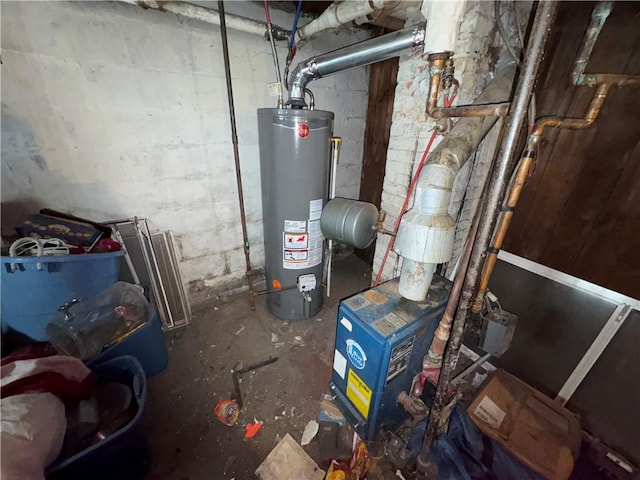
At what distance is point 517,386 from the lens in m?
1.31

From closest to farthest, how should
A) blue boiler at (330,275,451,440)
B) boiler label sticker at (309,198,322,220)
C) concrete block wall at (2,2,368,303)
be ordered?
blue boiler at (330,275,451,440) → concrete block wall at (2,2,368,303) → boiler label sticker at (309,198,322,220)

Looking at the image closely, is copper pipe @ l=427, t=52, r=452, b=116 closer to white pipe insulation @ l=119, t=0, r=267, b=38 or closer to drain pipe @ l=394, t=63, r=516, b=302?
drain pipe @ l=394, t=63, r=516, b=302

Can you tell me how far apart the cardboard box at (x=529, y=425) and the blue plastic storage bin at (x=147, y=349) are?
1.65 meters

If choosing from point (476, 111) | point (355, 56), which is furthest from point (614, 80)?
point (355, 56)

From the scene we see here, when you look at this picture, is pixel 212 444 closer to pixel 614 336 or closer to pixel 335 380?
pixel 335 380

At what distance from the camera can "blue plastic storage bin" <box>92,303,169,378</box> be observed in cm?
128

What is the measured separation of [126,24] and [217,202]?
1035mm

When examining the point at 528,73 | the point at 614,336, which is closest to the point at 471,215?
the point at 614,336

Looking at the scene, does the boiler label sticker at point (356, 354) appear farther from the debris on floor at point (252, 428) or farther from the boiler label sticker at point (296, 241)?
the boiler label sticker at point (296, 241)

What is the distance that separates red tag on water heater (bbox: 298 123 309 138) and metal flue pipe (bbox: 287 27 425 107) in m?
0.21

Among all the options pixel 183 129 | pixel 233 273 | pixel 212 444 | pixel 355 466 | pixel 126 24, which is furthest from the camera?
pixel 233 273

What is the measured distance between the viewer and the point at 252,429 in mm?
1278

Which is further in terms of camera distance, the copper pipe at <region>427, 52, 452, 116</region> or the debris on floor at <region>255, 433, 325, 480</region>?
the debris on floor at <region>255, 433, 325, 480</region>

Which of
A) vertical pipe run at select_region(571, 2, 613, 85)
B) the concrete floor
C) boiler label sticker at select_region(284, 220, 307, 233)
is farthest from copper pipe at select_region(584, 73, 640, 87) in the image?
the concrete floor
